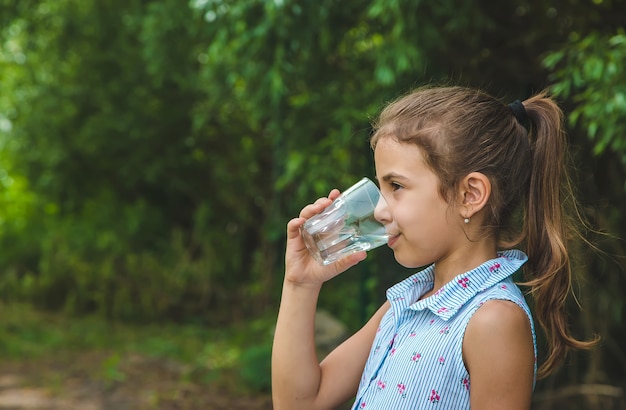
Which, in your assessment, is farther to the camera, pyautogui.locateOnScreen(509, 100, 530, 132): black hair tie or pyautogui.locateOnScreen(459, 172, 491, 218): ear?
pyautogui.locateOnScreen(509, 100, 530, 132): black hair tie

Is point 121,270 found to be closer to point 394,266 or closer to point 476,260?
point 394,266

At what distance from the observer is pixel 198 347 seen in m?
6.22

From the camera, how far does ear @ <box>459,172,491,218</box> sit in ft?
5.00

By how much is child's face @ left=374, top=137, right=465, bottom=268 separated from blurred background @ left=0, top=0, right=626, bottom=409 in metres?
0.89

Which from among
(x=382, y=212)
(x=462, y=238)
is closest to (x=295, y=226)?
(x=382, y=212)

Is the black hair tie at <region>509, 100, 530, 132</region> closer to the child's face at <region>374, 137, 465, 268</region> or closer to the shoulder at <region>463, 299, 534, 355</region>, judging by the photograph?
the child's face at <region>374, 137, 465, 268</region>

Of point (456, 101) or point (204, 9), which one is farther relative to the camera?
point (204, 9)

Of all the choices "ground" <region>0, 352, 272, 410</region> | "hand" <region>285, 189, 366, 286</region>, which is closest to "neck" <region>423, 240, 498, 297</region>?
"hand" <region>285, 189, 366, 286</region>

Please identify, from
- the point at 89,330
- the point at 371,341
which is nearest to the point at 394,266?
the point at 371,341

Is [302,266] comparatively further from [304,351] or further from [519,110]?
[519,110]

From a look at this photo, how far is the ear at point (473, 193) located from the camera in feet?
5.00

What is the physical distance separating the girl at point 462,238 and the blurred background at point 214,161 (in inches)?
33.1

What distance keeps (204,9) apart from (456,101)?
228 cm

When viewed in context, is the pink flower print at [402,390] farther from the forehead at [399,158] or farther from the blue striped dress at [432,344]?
the forehead at [399,158]
